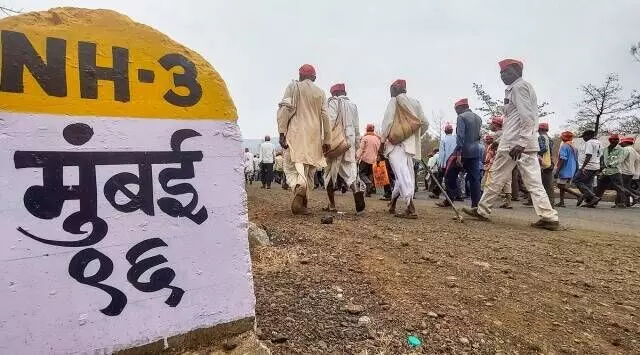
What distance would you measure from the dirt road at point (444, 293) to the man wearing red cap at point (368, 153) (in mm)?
5250

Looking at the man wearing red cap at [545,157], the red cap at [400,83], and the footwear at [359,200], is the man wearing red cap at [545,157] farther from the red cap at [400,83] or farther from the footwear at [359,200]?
the footwear at [359,200]

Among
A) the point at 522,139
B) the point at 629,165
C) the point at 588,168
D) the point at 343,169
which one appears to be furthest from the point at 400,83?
the point at 629,165

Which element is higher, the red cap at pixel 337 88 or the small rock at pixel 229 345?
the red cap at pixel 337 88

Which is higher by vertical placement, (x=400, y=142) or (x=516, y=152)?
(x=400, y=142)

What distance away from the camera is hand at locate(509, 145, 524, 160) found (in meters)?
4.50

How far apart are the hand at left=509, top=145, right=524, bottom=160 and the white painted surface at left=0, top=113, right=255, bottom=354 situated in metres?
3.77

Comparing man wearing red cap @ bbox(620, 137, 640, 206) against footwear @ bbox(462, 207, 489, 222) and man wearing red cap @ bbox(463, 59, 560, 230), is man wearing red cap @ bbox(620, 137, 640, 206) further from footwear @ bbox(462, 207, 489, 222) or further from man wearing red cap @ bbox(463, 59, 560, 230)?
man wearing red cap @ bbox(463, 59, 560, 230)

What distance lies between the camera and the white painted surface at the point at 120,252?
1174 millimetres

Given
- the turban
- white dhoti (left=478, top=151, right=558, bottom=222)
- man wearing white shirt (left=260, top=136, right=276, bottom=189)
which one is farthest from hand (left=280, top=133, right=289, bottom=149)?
man wearing white shirt (left=260, top=136, right=276, bottom=189)

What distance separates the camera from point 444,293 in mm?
2359

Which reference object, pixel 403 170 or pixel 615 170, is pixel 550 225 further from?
pixel 615 170

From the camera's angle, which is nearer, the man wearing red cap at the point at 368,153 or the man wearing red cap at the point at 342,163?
the man wearing red cap at the point at 342,163

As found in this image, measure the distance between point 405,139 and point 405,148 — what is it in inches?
4.2

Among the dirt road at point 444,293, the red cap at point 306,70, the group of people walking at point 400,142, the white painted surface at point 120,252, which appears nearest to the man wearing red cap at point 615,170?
the group of people walking at point 400,142
